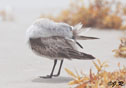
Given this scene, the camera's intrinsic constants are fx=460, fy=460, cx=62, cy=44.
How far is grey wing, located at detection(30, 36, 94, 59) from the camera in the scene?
5469 millimetres

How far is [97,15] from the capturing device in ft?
38.2

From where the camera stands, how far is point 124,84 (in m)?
4.92

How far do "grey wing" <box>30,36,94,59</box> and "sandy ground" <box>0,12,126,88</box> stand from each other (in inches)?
12.8

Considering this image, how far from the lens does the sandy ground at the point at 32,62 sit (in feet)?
17.9

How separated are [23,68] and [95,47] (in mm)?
2604

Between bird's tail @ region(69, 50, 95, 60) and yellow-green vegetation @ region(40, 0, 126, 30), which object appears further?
yellow-green vegetation @ region(40, 0, 126, 30)

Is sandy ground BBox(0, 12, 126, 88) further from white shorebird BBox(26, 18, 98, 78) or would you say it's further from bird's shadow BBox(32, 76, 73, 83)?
white shorebird BBox(26, 18, 98, 78)

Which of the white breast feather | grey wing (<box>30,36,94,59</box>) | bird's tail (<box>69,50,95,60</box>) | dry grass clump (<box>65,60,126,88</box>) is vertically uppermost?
the white breast feather

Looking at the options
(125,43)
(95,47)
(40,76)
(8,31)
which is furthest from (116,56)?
(8,31)

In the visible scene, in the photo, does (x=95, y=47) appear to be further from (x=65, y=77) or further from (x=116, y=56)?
(x=65, y=77)

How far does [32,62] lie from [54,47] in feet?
5.36

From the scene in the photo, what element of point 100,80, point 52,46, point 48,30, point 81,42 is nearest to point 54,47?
point 52,46

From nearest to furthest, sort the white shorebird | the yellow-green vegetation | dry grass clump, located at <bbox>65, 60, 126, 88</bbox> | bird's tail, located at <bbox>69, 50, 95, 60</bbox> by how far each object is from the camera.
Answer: dry grass clump, located at <bbox>65, 60, 126, 88</bbox> → bird's tail, located at <bbox>69, 50, 95, 60</bbox> → the white shorebird → the yellow-green vegetation

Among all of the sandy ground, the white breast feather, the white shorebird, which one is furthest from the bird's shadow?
the white breast feather
